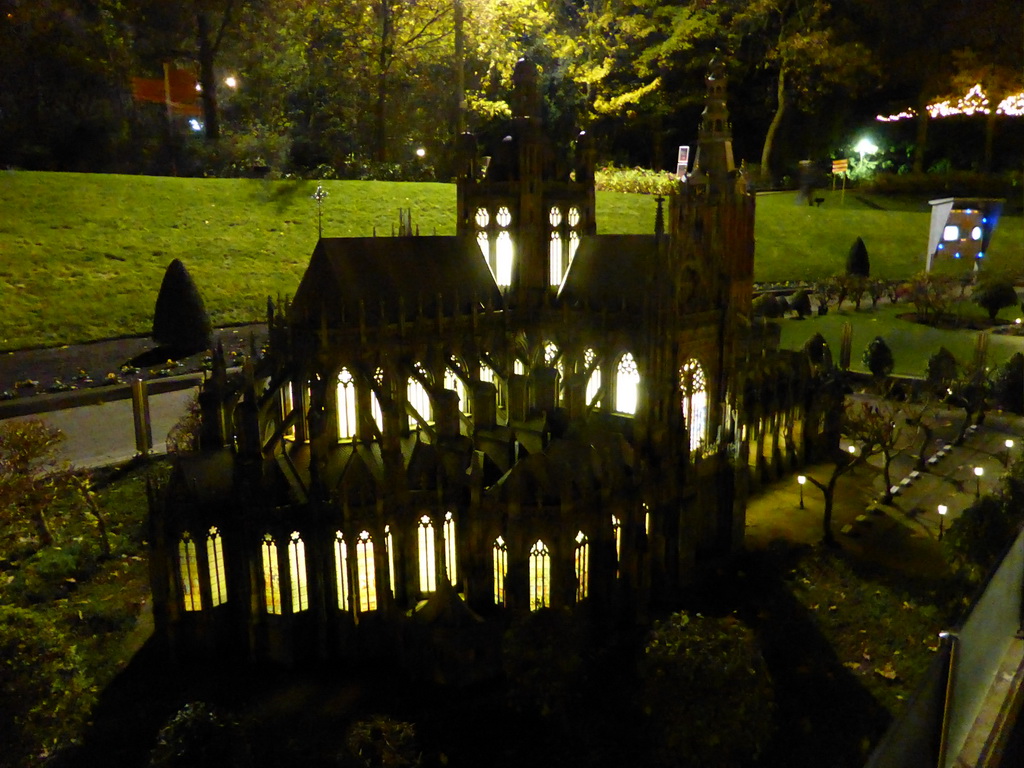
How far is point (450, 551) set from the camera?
898 inches

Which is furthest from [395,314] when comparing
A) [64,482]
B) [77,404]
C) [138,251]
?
[138,251]

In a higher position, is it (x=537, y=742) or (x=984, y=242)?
(x=984, y=242)

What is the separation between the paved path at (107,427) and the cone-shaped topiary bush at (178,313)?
12.0 ft

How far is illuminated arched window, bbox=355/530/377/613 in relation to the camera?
22.0 m

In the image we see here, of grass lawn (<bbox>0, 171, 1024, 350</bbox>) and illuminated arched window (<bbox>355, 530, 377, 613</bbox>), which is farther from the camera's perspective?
grass lawn (<bbox>0, 171, 1024, 350</bbox>)

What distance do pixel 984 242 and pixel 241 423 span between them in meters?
67.4

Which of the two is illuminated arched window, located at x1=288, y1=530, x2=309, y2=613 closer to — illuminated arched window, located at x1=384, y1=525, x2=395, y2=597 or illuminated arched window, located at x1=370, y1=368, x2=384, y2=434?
illuminated arched window, located at x1=384, y1=525, x2=395, y2=597

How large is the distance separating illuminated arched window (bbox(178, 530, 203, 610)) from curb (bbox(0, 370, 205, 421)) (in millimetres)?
17142

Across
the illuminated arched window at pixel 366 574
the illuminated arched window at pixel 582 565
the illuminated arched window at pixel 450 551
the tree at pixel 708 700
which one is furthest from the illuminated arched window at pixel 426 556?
the tree at pixel 708 700

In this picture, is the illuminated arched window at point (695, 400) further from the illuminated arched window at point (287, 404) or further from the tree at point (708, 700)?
the illuminated arched window at point (287, 404)

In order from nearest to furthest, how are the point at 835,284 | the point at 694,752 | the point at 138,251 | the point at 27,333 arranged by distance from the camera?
the point at 694,752, the point at 27,333, the point at 138,251, the point at 835,284

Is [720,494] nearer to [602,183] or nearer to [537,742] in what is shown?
[537,742]

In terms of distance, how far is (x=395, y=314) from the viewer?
25.4 m

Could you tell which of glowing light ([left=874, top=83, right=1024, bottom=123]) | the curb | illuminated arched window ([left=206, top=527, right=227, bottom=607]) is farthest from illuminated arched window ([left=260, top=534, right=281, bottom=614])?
glowing light ([left=874, top=83, right=1024, bottom=123])
